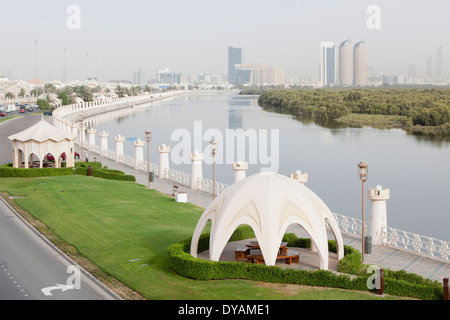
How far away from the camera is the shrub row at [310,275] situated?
520 inches

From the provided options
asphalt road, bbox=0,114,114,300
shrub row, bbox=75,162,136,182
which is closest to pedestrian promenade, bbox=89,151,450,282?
asphalt road, bbox=0,114,114,300

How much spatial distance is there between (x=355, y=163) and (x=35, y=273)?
35.4 meters

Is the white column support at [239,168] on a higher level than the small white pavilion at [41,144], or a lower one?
lower

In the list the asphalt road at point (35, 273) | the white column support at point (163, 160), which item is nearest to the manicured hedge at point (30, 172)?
the white column support at point (163, 160)

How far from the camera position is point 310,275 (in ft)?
46.4

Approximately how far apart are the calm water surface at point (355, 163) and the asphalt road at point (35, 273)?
16.4 meters

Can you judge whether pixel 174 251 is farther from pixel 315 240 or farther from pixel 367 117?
pixel 367 117

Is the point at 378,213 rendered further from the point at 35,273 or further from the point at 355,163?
the point at 355,163

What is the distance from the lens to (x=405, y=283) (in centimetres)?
1322

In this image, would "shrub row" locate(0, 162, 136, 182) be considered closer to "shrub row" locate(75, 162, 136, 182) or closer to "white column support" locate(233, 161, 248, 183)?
"shrub row" locate(75, 162, 136, 182)

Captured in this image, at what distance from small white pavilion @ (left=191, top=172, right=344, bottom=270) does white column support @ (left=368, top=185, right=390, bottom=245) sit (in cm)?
436

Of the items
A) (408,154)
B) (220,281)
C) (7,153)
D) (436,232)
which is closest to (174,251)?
(220,281)

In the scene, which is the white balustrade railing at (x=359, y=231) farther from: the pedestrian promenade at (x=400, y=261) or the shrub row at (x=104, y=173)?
the shrub row at (x=104, y=173)

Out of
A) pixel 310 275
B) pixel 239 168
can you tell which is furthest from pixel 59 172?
pixel 310 275
